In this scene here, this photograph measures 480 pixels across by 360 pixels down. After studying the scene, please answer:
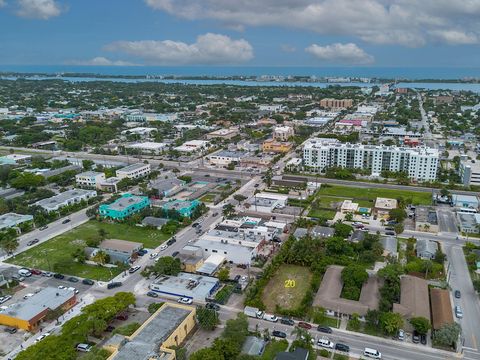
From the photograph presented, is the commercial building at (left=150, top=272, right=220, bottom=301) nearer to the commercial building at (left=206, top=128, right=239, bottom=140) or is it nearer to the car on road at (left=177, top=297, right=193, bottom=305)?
the car on road at (left=177, top=297, right=193, bottom=305)

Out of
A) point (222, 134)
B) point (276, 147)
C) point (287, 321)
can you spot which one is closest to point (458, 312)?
point (287, 321)

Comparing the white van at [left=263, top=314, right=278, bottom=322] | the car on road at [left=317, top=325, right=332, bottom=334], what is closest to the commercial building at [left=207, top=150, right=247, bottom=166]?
the white van at [left=263, top=314, right=278, bottom=322]

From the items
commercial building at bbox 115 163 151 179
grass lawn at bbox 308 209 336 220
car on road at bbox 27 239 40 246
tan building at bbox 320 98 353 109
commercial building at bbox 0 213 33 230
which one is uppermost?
tan building at bbox 320 98 353 109

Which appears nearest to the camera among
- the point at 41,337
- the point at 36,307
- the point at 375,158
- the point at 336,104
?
the point at 41,337

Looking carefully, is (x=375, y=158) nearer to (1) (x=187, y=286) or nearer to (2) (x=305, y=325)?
(2) (x=305, y=325)

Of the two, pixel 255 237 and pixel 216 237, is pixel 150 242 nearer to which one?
pixel 216 237

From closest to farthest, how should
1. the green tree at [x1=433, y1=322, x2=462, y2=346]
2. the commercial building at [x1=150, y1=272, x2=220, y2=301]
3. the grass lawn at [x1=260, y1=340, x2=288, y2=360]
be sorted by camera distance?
the grass lawn at [x1=260, y1=340, x2=288, y2=360]
the green tree at [x1=433, y1=322, x2=462, y2=346]
the commercial building at [x1=150, y1=272, x2=220, y2=301]
